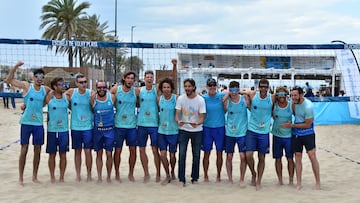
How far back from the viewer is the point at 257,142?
5113 millimetres

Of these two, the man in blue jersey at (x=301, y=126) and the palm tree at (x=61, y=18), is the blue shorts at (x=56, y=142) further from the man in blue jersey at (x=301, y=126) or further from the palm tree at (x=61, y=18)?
the palm tree at (x=61, y=18)

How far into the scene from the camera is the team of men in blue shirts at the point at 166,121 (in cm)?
510

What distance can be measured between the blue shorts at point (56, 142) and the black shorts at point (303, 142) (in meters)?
2.81

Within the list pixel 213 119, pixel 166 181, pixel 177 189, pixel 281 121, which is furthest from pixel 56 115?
pixel 281 121

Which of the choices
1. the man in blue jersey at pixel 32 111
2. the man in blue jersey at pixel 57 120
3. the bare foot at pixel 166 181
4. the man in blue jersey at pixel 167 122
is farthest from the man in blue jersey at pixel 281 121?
the man in blue jersey at pixel 32 111

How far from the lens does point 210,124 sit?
5266 mm

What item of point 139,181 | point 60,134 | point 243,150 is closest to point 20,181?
point 60,134

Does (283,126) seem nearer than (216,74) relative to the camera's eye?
Yes

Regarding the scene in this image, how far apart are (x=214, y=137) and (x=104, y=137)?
4.52 feet

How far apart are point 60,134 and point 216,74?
1964cm

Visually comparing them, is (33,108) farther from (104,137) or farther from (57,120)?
(104,137)

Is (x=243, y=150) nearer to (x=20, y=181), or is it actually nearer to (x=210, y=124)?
(x=210, y=124)

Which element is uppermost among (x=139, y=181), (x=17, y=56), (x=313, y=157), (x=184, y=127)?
(x=17, y=56)

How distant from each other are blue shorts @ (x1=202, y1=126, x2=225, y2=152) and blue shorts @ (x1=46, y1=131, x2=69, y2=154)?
1734 mm
